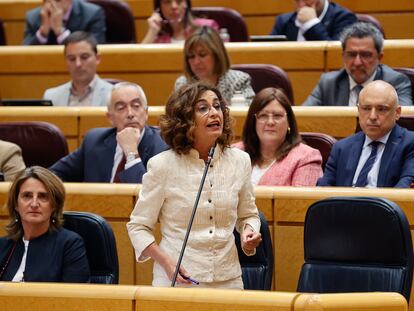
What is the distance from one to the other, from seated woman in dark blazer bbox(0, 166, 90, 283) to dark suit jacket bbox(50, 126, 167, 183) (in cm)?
58

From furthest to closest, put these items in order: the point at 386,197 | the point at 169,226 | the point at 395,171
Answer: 1. the point at 395,171
2. the point at 386,197
3. the point at 169,226

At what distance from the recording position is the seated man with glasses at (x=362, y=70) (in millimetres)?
3672

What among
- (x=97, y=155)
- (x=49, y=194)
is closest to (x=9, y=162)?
(x=97, y=155)

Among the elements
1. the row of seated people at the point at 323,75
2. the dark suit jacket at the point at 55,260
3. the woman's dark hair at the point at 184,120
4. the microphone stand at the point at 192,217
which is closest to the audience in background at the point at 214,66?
the row of seated people at the point at 323,75

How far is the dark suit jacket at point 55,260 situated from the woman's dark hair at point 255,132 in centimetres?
71

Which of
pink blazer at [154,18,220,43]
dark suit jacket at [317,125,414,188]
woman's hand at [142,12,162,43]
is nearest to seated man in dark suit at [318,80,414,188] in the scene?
dark suit jacket at [317,125,414,188]

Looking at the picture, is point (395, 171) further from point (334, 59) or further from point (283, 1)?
point (283, 1)

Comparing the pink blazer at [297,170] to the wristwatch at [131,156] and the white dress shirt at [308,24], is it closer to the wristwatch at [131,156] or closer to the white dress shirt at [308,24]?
the wristwatch at [131,156]

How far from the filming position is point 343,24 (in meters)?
4.37

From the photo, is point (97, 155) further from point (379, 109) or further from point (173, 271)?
point (173, 271)

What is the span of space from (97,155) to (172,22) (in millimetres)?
1160

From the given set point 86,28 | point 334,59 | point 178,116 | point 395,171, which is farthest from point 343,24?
point 178,116

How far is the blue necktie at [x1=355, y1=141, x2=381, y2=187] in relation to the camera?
3100mm

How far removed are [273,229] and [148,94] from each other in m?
1.46
